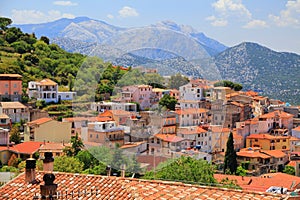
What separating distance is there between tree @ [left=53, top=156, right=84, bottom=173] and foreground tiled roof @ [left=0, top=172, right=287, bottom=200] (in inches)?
294

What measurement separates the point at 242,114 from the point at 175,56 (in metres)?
16.9

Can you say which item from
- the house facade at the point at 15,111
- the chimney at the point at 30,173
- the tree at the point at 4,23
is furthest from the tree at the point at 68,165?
the tree at the point at 4,23

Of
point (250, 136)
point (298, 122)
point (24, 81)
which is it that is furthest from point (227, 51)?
point (24, 81)

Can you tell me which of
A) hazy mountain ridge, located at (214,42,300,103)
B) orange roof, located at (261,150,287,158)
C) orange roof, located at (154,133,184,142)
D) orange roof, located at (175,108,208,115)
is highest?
hazy mountain ridge, located at (214,42,300,103)

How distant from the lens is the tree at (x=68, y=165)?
10.7 meters

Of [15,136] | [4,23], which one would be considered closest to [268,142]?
[15,136]

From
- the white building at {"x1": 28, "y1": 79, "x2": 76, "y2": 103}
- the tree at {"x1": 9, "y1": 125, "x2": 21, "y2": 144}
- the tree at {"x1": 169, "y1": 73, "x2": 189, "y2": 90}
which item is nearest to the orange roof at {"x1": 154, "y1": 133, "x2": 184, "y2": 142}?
the tree at {"x1": 169, "y1": 73, "x2": 189, "y2": 90}

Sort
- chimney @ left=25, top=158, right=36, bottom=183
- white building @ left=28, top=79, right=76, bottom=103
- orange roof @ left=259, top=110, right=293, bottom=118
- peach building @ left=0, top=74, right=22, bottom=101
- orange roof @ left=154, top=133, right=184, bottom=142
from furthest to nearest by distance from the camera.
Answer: orange roof @ left=259, top=110, right=293, bottom=118
white building @ left=28, top=79, right=76, bottom=103
peach building @ left=0, top=74, right=22, bottom=101
orange roof @ left=154, top=133, right=184, bottom=142
chimney @ left=25, top=158, right=36, bottom=183

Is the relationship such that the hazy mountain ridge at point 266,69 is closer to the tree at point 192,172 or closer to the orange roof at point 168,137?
the tree at point 192,172

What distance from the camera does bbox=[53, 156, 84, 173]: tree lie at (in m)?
10.7

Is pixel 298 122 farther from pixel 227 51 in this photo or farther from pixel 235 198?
pixel 235 198

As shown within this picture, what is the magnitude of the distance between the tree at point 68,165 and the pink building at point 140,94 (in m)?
6.64

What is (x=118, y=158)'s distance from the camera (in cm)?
399

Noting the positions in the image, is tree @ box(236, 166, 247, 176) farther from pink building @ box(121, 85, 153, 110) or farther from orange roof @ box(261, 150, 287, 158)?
pink building @ box(121, 85, 153, 110)
